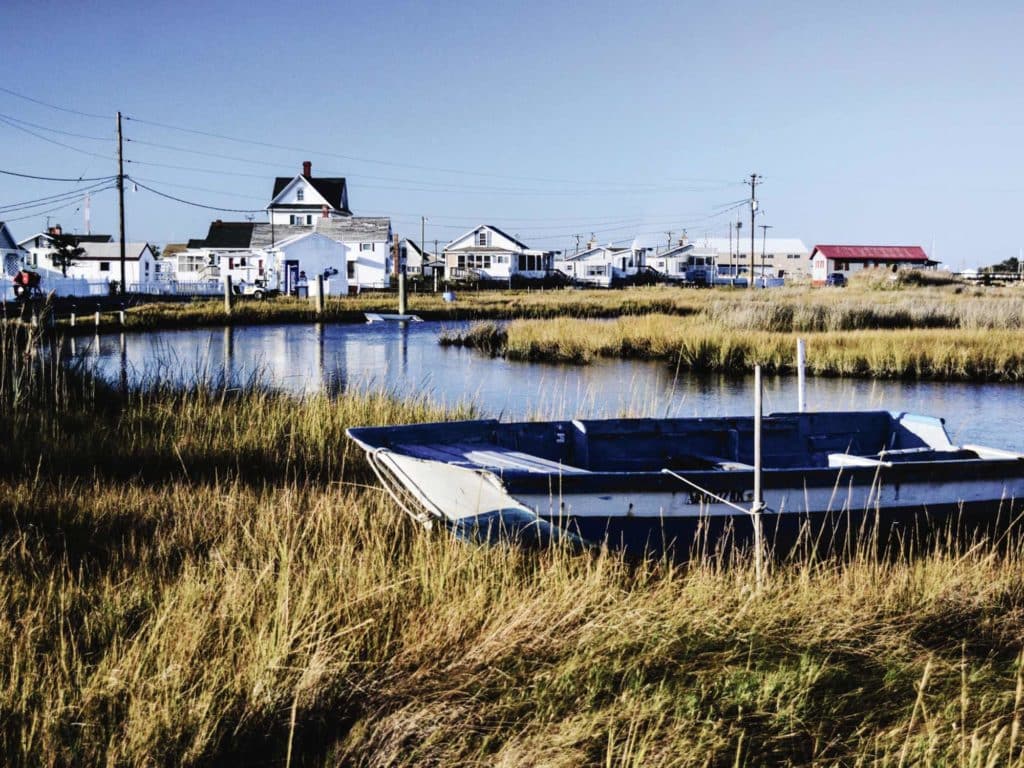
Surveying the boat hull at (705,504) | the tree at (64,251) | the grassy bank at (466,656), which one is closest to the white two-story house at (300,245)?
the tree at (64,251)

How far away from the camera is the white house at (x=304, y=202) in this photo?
74.0m

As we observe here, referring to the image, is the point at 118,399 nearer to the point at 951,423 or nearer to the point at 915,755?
the point at 915,755

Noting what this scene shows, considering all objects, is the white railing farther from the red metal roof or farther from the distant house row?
the red metal roof

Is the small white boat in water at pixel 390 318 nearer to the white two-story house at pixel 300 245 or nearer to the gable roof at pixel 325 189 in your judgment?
the white two-story house at pixel 300 245

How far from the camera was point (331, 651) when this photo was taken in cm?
431

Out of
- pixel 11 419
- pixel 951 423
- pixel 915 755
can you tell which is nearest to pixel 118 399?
→ pixel 11 419

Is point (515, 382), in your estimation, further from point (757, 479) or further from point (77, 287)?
point (77, 287)

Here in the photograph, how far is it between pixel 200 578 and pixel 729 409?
45.9ft

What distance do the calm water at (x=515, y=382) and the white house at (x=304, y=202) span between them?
42672 millimetres

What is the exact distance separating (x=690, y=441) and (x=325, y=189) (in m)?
70.4

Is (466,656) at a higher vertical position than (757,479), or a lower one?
lower

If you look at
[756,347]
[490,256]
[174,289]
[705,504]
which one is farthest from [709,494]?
[490,256]

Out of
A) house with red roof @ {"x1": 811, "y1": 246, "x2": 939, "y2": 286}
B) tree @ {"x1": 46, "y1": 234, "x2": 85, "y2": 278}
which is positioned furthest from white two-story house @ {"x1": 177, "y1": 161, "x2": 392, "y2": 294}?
house with red roof @ {"x1": 811, "y1": 246, "x2": 939, "y2": 286}

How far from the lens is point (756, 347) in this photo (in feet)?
81.4
